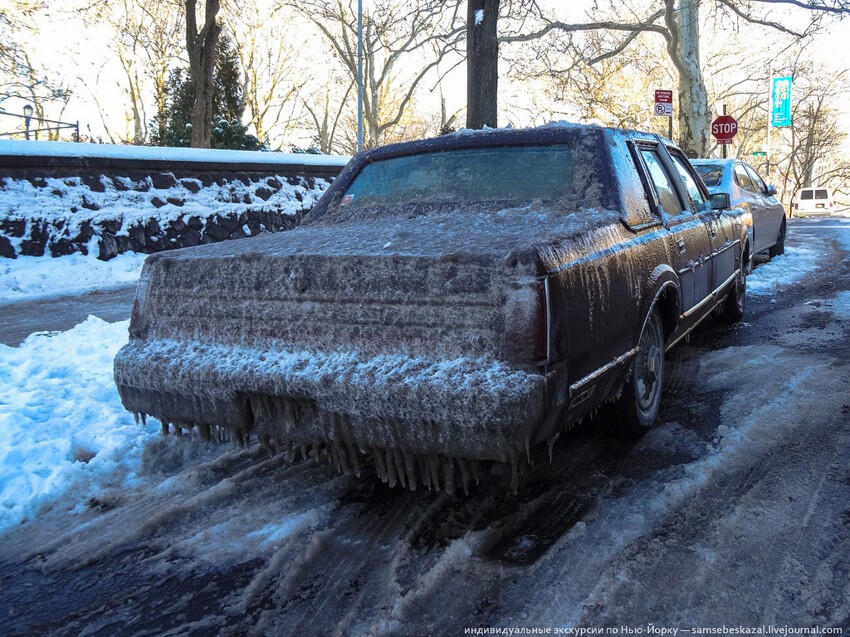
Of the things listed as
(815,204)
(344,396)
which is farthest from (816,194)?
(344,396)

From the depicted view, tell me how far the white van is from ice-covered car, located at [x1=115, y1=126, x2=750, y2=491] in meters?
41.4

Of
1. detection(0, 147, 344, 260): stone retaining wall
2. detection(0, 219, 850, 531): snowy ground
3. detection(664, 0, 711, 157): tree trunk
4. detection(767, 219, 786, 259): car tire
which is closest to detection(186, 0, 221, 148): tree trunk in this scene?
detection(0, 147, 344, 260): stone retaining wall

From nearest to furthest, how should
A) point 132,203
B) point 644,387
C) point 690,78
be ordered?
point 644,387
point 132,203
point 690,78

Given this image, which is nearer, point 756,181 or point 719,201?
point 719,201

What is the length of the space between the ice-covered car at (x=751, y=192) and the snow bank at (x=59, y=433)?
23.5 ft

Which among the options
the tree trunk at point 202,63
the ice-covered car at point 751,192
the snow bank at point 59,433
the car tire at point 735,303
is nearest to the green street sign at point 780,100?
the ice-covered car at point 751,192

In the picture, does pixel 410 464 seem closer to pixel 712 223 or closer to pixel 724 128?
pixel 712 223

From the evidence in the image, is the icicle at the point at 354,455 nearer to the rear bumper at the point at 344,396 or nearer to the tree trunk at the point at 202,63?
the rear bumper at the point at 344,396

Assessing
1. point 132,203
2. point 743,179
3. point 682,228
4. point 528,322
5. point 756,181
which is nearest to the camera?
point 528,322

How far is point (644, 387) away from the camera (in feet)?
12.1

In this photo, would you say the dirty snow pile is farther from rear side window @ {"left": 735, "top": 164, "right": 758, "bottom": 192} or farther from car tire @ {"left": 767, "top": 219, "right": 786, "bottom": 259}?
car tire @ {"left": 767, "top": 219, "right": 786, "bottom": 259}

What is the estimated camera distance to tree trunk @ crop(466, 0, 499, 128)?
467 inches

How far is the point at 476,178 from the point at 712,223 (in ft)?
7.32

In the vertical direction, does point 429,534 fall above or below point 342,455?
below
